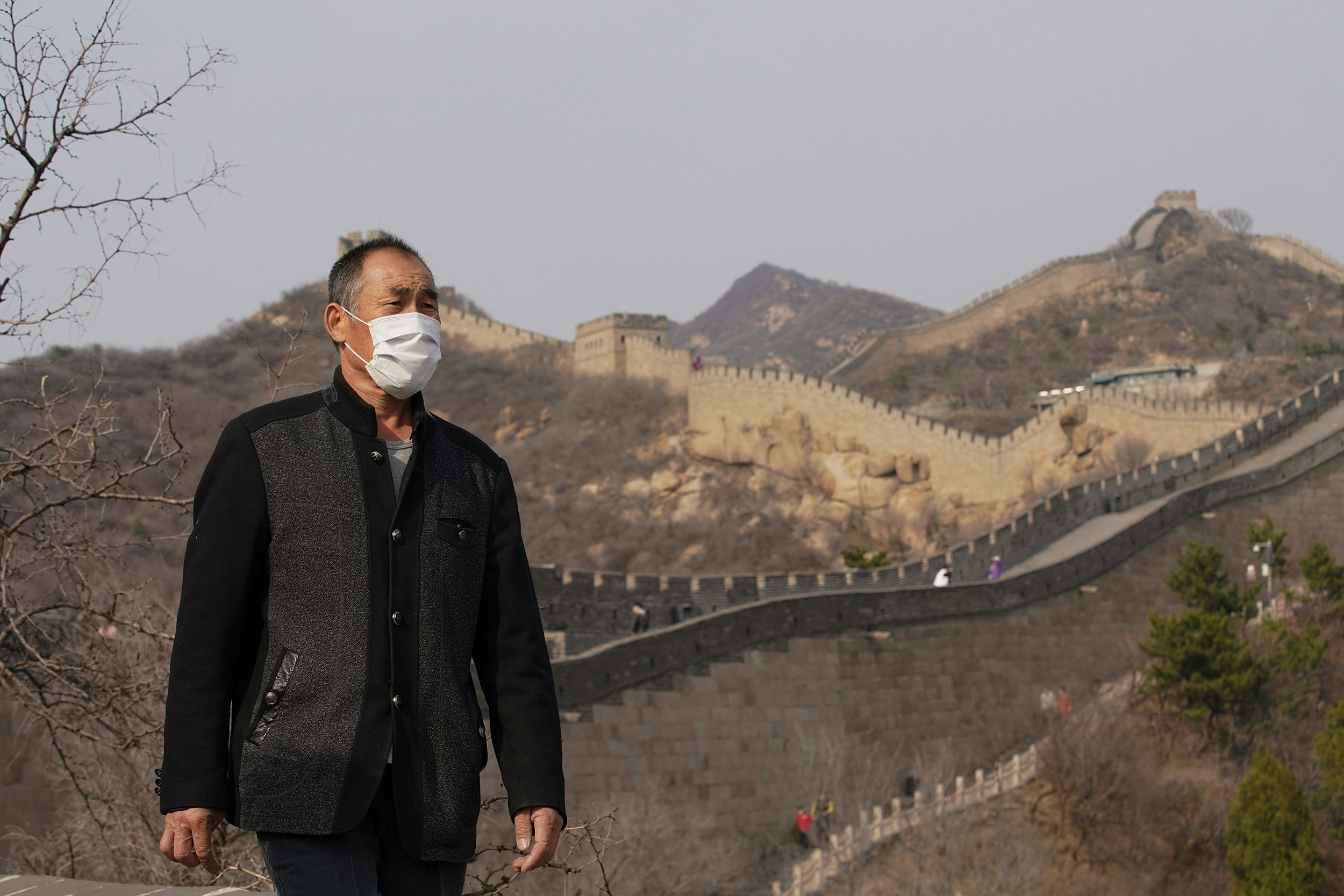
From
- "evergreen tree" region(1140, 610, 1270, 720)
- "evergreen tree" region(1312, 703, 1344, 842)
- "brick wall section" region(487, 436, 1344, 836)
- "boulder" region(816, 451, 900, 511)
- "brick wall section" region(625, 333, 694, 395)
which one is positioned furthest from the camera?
"brick wall section" region(625, 333, 694, 395)

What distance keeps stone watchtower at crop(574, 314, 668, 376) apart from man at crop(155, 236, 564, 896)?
4603 centimetres

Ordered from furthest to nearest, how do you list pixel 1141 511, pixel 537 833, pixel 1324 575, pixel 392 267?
pixel 1141 511, pixel 1324 575, pixel 392 267, pixel 537 833

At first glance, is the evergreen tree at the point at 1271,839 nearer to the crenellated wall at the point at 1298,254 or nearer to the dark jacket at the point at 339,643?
the dark jacket at the point at 339,643

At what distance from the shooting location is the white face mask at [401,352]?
3027 mm

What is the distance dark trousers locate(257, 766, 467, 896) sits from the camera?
9.07 ft

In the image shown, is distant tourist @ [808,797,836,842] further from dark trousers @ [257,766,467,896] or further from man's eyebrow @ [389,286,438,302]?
man's eyebrow @ [389,286,438,302]

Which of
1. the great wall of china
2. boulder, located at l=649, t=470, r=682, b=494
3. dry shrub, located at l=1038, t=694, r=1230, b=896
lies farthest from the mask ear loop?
boulder, located at l=649, t=470, r=682, b=494

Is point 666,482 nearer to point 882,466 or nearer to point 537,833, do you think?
point 882,466

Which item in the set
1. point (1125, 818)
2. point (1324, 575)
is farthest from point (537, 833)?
point (1324, 575)

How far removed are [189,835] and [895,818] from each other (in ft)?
48.2

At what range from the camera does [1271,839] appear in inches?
653

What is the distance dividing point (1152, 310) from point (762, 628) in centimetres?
4653

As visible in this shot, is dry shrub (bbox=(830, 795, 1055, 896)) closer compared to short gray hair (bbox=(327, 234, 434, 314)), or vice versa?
short gray hair (bbox=(327, 234, 434, 314))

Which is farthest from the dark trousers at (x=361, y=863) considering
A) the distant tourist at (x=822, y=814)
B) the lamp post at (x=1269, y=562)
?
the lamp post at (x=1269, y=562)
